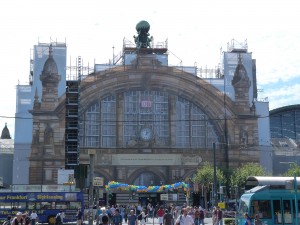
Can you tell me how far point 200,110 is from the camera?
202ft

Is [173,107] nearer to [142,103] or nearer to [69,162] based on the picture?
[142,103]

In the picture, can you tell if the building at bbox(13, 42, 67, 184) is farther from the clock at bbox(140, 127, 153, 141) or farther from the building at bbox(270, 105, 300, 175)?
the building at bbox(270, 105, 300, 175)

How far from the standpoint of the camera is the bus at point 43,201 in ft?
139

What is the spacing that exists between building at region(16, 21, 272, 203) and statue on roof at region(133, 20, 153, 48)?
18.1 feet

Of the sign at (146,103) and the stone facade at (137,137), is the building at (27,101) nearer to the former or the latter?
the stone facade at (137,137)

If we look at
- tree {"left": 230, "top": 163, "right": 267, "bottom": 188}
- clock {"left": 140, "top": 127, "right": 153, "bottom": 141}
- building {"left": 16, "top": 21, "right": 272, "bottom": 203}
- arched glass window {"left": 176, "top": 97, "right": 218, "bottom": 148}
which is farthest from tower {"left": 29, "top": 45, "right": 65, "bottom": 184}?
tree {"left": 230, "top": 163, "right": 267, "bottom": 188}

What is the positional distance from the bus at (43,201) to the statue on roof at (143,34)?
95.0ft

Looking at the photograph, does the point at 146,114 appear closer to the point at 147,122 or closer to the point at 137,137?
the point at 147,122

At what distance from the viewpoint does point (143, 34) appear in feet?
226

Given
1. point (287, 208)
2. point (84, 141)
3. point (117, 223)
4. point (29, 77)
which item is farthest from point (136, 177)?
point (287, 208)

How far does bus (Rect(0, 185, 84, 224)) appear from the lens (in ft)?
139

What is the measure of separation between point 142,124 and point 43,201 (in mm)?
20604

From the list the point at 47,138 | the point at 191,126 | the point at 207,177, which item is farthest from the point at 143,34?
the point at 207,177

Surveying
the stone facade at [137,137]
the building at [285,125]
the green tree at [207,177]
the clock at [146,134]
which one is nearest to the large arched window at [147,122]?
the clock at [146,134]
